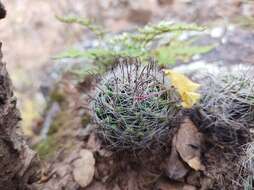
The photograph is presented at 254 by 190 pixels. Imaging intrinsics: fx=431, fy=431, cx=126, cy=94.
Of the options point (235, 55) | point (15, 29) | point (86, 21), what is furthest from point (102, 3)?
point (86, 21)

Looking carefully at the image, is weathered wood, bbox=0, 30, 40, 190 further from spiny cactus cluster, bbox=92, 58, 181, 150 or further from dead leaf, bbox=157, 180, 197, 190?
dead leaf, bbox=157, 180, 197, 190

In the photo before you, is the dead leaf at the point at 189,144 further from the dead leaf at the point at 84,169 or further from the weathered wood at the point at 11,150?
the weathered wood at the point at 11,150

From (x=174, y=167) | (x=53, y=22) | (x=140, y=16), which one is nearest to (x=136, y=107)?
(x=174, y=167)

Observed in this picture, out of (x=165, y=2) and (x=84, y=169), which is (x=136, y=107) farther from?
(x=165, y=2)

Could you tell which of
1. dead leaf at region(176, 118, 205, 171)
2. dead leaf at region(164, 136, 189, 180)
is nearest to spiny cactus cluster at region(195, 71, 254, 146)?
dead leaf at region(176, 118, 205, 171)

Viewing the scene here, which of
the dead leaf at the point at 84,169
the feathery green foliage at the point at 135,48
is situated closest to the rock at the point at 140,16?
the feathery green foliage at the point at 135,48
